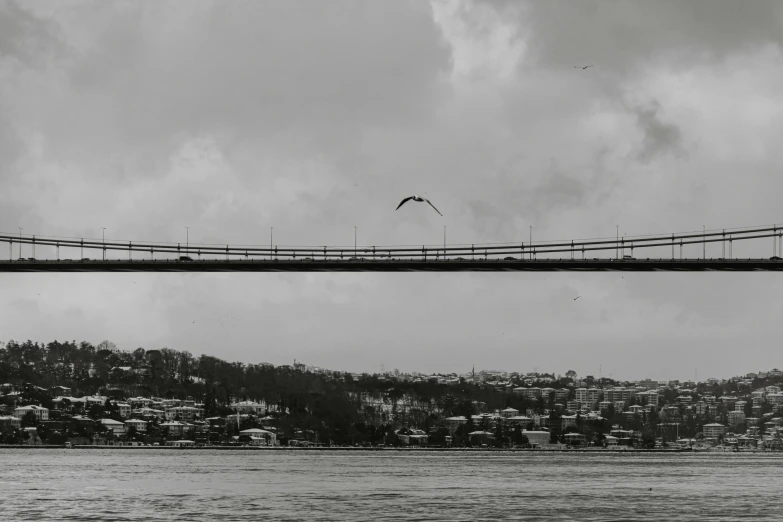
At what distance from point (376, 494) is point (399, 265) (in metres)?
14.8

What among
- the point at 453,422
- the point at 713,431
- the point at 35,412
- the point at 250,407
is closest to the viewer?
the point at 35,412

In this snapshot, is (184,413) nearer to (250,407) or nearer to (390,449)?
(250,407)

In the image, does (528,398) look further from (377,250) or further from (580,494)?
(580,494)

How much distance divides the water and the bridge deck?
8236mm

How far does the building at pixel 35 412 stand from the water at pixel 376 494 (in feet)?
200

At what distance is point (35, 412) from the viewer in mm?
126062

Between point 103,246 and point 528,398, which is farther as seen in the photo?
point 528,398

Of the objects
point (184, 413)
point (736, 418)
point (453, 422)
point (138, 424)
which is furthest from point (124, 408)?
point (736, 418)

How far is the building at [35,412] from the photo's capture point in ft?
410

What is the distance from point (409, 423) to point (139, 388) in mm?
31090

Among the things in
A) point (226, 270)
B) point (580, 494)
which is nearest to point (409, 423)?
point (226, 270)

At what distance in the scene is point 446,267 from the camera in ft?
185

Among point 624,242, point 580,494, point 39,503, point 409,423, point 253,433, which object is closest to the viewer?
point 39,503

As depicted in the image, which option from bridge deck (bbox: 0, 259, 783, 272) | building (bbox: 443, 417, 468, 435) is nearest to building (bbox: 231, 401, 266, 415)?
building (bbox: 443, 417, 468, 435)
